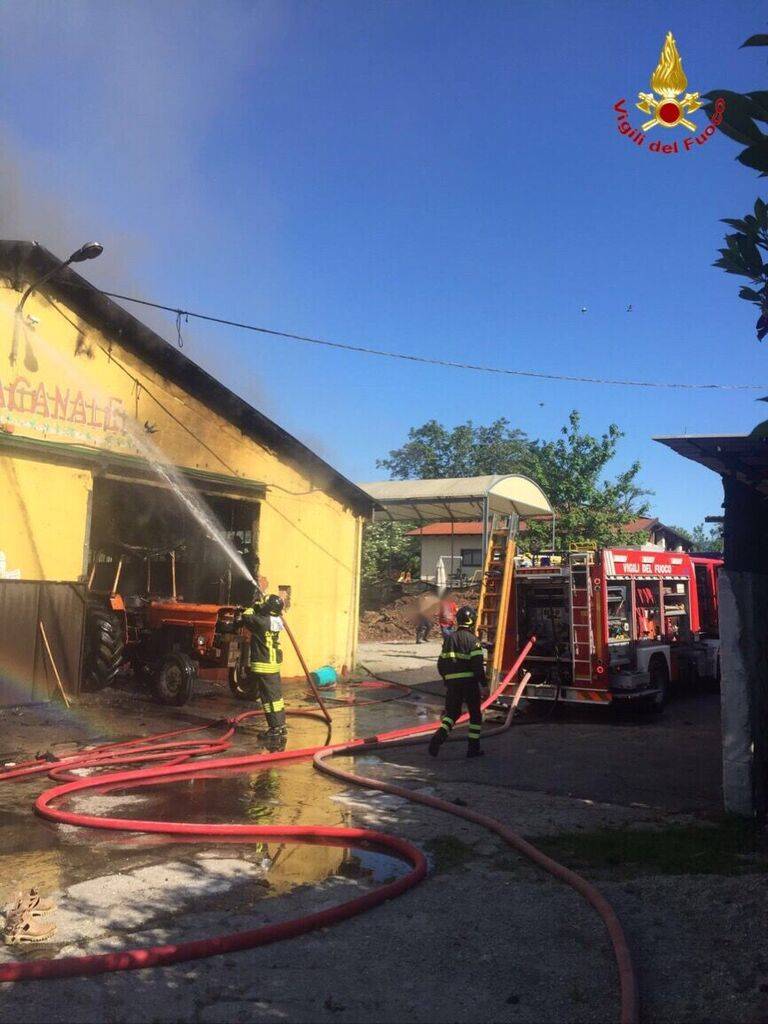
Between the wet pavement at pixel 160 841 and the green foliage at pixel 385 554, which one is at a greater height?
the green foliage at pixel 385 554

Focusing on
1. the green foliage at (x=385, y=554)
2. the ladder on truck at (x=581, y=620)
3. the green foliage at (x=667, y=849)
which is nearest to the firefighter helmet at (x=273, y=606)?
the ladder on truck at (x=581, y=620)

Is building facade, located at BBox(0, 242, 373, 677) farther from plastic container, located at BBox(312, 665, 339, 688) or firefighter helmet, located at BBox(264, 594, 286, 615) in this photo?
firefighter helmet, located at BBox(264, 594, 286, 615)

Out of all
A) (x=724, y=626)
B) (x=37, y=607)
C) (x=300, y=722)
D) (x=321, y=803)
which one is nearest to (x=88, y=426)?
(x=37, y=607)

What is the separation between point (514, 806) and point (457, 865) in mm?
1600

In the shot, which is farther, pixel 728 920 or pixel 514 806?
pixel 514 806

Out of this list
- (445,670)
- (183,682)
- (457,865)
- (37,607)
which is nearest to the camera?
(457,865)

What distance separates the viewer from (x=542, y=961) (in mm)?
3656

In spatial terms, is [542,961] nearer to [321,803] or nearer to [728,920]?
[728,920]

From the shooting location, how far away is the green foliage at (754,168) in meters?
1.93

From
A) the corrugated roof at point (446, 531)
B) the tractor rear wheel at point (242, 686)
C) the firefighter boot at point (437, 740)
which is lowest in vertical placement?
the firefighter boot at point (437, 740)

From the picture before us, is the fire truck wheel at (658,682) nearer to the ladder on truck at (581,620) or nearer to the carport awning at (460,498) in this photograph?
the ladder on truck at (581,620)

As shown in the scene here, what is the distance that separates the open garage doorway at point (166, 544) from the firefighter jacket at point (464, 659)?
23.3 feet

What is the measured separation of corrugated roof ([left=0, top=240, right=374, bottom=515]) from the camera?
36.2ft

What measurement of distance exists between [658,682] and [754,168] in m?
10.9
